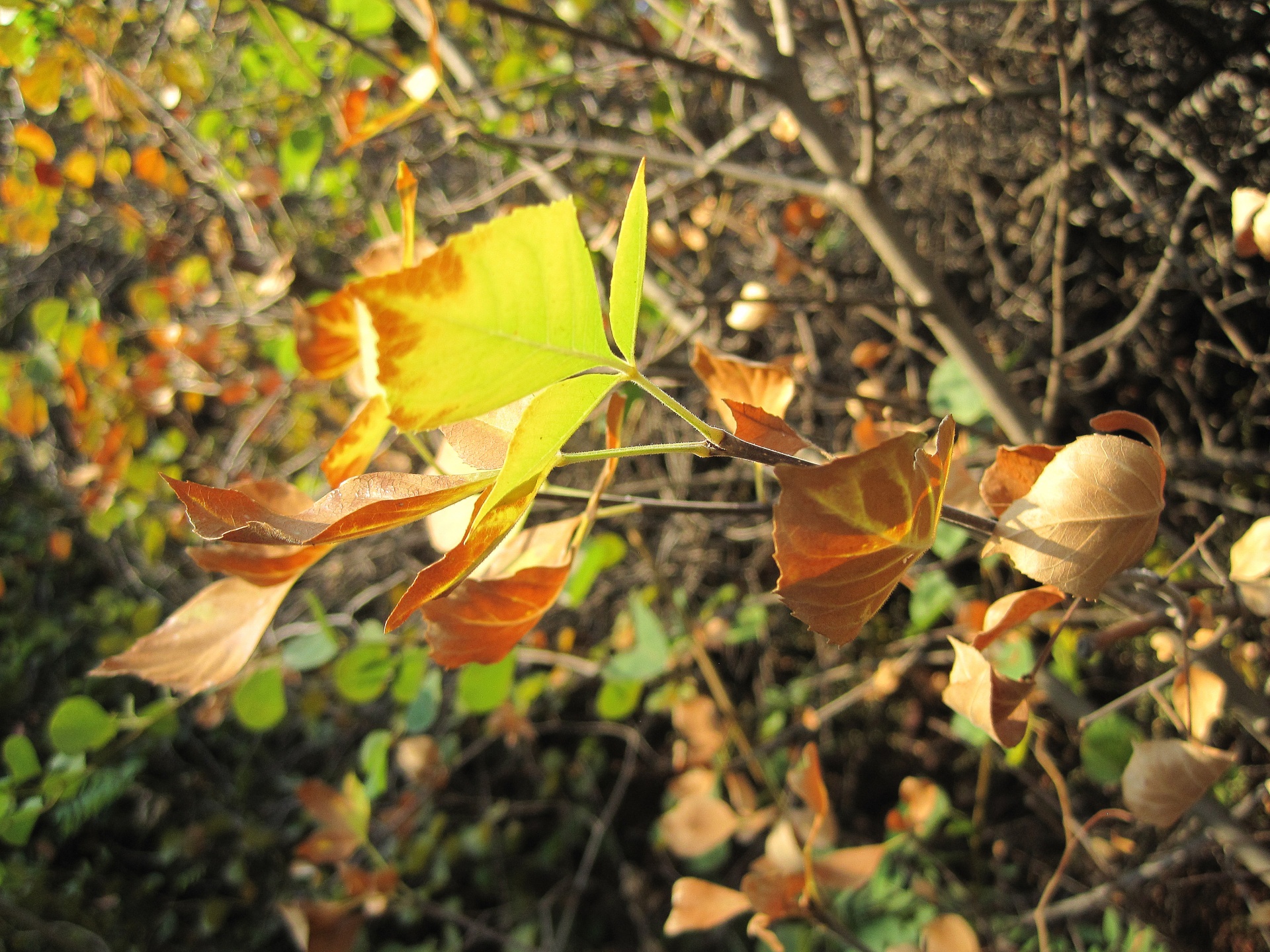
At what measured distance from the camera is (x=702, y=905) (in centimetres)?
60

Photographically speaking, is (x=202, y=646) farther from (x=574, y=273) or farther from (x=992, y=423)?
(x=992, y=423)

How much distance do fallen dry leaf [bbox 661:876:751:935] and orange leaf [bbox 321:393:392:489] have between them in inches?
17.1

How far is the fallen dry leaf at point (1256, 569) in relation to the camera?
0.41 meters

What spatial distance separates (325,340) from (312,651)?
2.00 ft

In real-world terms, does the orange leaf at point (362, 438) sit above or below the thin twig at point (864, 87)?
below

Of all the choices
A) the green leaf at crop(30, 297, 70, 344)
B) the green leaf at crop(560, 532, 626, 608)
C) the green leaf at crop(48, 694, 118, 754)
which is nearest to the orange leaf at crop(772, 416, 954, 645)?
the green leaf at crop(560, 532, 626, 608)

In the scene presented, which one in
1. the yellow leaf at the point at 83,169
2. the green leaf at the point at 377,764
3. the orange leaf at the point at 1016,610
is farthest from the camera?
the yellow leaf at the point at 83,169

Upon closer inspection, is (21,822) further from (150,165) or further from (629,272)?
(150,165)

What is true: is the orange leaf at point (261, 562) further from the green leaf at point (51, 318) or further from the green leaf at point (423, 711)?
the green leaf at point (51, 318)

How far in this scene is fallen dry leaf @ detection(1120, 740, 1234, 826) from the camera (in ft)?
1.19

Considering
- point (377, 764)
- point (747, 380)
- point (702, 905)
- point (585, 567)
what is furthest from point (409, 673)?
point (747, 380)

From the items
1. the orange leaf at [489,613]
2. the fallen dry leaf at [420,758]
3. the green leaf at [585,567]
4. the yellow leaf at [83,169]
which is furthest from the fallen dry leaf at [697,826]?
the yellow leaf at [83,169]

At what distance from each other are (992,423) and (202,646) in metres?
1.03

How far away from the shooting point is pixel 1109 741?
88 cm
